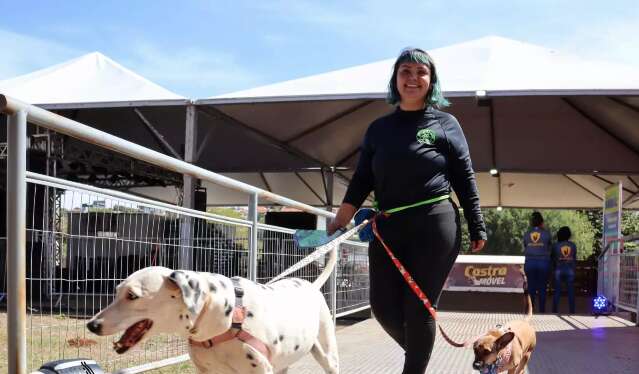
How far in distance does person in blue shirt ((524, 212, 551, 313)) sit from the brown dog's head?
763 cm

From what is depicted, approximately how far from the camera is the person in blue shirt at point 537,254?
38.8 feet

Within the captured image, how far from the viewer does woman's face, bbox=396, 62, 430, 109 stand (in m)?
3.35

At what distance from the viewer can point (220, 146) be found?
15.0 meters

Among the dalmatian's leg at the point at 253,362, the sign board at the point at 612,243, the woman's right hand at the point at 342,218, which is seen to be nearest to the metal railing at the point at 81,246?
the dalmatian's leg at the point at 253,362

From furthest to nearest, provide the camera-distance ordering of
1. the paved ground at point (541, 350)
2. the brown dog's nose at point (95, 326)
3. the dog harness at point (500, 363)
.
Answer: the paved ground at point (541, 350) < the dog harness at point (500, 363) < the brown dog's nose at point (95, 326)

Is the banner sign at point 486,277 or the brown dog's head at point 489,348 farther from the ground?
the brown dog's head at point 489,348

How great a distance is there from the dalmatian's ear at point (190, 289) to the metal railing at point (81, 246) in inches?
23.5

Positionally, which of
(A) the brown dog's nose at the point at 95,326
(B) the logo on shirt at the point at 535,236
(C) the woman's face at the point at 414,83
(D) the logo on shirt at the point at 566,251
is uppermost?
(C) the woman's face at the point at 414,83

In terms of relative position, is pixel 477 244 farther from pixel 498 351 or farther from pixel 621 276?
pixel 621 276

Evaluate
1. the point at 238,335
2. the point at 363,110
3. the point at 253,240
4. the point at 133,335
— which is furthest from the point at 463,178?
the point at 363,110

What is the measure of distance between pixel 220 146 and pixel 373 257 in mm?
11904

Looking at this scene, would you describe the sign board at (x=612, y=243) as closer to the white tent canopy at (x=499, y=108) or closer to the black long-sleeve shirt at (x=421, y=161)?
the white tent canopy at (x=499, y=108)

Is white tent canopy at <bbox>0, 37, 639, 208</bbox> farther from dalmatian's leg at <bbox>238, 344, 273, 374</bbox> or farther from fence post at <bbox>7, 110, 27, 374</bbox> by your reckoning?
fence post at <bbox>7, 110, 27, 374</bbox>

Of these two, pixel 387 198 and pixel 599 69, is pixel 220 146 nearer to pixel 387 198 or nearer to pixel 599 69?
pixel 599 69
